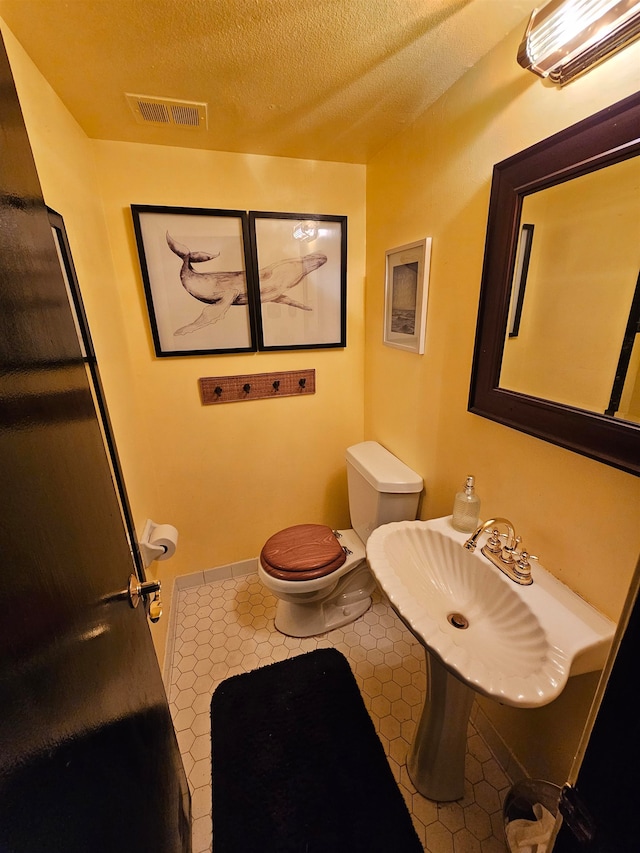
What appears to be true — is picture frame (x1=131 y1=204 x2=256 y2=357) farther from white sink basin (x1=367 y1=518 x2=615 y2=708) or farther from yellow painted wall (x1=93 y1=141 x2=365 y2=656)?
white sink basin (x1=367 y1=518 x2=615 y2=708)

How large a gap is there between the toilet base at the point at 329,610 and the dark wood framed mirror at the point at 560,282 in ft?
3.60

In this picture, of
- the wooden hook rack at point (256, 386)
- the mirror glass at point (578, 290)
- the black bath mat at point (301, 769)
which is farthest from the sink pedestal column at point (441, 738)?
the wooden hook rack at point (256, 386)

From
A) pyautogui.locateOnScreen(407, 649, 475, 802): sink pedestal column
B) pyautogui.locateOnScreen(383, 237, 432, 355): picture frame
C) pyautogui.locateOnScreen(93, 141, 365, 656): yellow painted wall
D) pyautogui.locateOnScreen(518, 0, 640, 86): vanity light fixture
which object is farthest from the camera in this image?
pyautogui.locateOnScreen(93, 141, 365, 656): yellow painted wall

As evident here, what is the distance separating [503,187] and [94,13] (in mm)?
1074

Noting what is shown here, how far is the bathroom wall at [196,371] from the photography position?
3.86 feet

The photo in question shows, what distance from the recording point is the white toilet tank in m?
1.48

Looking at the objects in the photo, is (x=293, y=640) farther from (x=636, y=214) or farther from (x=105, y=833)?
(x=636, y=214)

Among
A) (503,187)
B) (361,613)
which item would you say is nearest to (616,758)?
(503,187)

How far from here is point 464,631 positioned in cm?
95

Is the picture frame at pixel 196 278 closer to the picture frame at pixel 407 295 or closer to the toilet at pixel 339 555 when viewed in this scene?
the picture frame at pixel 407 295

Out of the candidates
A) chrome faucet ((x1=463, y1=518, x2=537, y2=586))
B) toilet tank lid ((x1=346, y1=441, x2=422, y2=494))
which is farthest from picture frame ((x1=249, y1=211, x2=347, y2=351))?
chrome faucet ((x1=463, y1=518, x2=537, y2=586))

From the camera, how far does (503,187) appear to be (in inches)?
36.7

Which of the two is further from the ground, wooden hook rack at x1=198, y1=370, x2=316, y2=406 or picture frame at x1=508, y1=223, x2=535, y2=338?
picture frame at x1=508, y1=223, x2=535, y2=338

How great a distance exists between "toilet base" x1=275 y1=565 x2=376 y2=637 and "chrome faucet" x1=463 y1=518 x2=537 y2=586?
837mm
